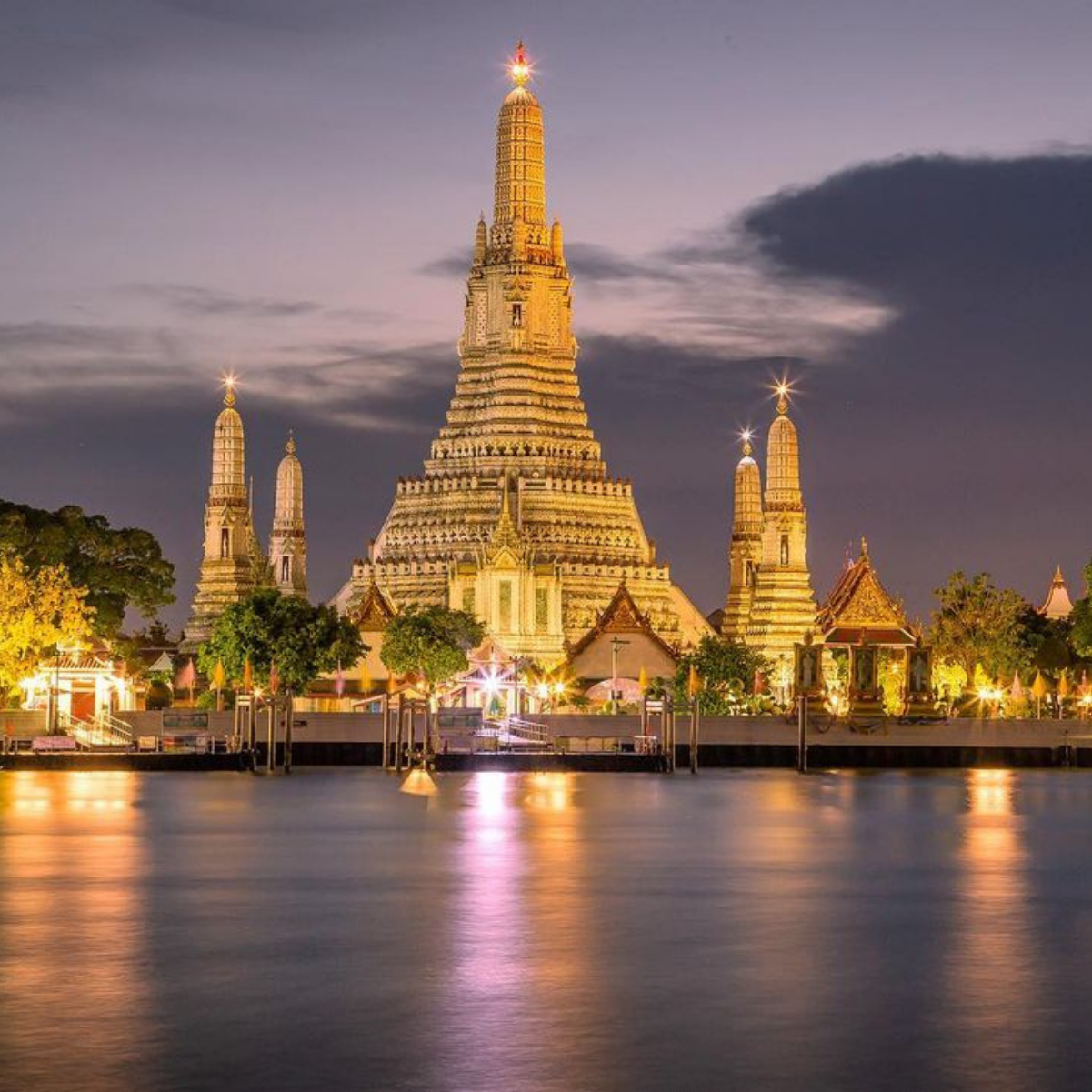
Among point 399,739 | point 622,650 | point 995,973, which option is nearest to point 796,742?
point 622,650

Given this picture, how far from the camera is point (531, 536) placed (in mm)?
119375

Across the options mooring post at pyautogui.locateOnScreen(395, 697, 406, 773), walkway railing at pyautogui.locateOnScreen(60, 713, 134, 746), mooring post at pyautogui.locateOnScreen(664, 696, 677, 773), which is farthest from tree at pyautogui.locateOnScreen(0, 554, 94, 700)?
mooring post at pyautogui.locateOnScreen(664, 696, 677, 773)

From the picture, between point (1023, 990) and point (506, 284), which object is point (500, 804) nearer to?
point (1023, 990)

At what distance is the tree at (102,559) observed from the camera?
93.6 meters

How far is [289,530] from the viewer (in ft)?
418

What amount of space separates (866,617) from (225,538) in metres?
28.1

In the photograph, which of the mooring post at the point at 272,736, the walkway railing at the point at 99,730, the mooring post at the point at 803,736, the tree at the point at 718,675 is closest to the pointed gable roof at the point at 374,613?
the tree at the point at 718,675

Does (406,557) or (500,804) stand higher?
(406,557)

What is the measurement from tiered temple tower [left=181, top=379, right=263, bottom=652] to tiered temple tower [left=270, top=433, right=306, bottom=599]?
2329mm

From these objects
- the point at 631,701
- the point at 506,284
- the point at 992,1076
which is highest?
the point at 506,284

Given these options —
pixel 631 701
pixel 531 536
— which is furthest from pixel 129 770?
pixel 531 536

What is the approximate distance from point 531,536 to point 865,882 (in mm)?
71609

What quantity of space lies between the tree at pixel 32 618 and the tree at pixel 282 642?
42.0 ft

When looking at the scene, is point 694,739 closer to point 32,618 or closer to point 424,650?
point 424,650
